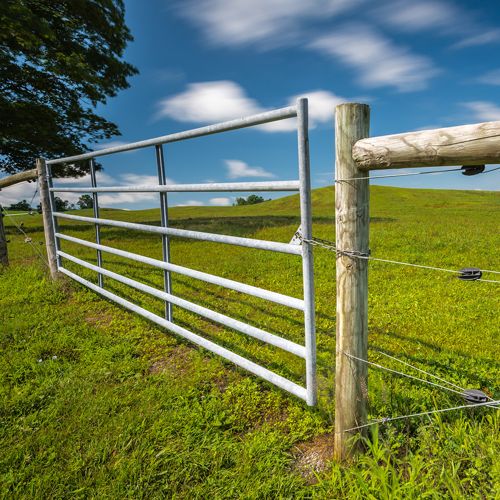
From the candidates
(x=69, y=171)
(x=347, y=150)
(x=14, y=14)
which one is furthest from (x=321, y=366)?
(x=69, y=171)

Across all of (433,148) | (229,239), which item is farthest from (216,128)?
(433,148)

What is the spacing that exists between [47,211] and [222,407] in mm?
5695

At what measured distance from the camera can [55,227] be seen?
7.09 metres

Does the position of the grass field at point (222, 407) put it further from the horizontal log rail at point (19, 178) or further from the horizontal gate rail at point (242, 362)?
the horizontal log rail at point (19, 178)

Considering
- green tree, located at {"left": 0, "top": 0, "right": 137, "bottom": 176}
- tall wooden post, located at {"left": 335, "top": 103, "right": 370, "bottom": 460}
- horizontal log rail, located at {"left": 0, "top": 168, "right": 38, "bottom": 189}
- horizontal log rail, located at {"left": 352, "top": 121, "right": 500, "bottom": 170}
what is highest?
green tree, located at {"left": 0, "top": 0, "right": 137, "bottom": 176}

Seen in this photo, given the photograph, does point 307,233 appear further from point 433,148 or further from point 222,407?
point 222,407

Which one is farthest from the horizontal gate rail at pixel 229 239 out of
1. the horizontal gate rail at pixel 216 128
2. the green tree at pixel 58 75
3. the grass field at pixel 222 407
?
the green tree at pixel 58 75

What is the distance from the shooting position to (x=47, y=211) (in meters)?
7.07

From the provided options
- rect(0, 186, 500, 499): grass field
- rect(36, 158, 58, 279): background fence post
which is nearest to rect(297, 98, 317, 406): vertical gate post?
rect(0, 186, 500, 499): grass field

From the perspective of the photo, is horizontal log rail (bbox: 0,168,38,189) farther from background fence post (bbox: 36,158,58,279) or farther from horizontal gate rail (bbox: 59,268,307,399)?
horizontal gate rail (bbox: 59,268,307,399)

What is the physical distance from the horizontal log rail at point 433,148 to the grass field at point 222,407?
162 cm

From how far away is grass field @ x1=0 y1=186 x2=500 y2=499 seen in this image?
229 cm

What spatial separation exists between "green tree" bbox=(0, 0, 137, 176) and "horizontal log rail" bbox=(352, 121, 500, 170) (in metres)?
14.7

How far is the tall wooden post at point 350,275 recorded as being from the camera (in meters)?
2.21
